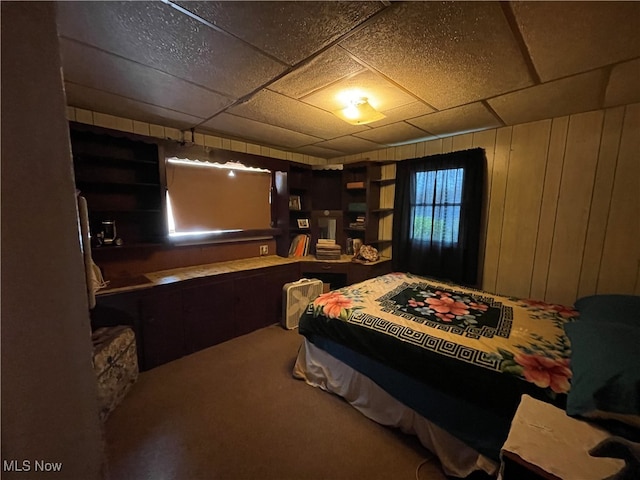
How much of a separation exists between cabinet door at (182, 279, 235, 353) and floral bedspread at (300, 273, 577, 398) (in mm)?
1079

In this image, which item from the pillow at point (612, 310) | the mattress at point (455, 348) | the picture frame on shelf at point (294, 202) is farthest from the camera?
the picture frame on shelf at point (294, 202)

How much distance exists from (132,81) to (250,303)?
7.40 ft

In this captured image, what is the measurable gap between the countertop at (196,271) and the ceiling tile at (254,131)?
5.02 feet

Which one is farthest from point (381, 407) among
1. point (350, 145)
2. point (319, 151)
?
point (319, 151)

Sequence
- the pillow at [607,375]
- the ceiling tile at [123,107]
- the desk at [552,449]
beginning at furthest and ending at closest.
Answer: the ceiling tile at [123,107]
the pillow at [607,375]
the desk at [552,449]

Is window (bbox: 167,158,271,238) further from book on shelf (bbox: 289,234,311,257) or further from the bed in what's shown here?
the bed

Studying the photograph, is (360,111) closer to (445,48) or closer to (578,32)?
(445,48)

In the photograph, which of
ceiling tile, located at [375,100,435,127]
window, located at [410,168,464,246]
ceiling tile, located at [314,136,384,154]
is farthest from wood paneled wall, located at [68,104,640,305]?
ceiling tile, located at [314,136,384,154]

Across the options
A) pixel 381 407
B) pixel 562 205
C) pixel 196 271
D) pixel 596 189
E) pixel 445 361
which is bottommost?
pixel 381 407

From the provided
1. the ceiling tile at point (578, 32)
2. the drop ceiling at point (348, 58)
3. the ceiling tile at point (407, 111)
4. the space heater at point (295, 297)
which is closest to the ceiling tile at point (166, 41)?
the drop ceiling at point (348, 58)

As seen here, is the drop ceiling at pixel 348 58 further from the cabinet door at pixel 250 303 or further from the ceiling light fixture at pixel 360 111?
the cabinet door at pixel 250 303

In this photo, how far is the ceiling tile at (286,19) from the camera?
108 centimetres

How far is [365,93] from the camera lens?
75.9 inches

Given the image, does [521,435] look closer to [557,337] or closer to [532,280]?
[557,337]
